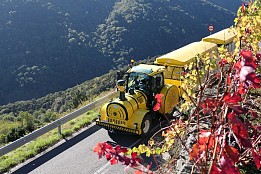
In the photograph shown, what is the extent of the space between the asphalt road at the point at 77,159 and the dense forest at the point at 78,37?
184 feet

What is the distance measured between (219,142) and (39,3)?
9269cm

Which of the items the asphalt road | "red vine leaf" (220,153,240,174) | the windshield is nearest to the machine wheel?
the asphalt road

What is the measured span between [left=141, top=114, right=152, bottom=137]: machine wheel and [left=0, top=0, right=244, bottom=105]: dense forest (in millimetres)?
56944

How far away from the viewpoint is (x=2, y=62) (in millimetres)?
71250

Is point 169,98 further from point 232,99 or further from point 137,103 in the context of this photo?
point 232,99

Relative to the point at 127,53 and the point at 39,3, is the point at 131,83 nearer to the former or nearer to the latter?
the point at 127,53

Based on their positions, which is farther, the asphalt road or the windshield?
the windshield

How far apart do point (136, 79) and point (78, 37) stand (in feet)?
241

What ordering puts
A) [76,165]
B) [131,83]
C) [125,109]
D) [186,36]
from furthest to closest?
[186,36] → [131,83] → [125,109] → [76,165]

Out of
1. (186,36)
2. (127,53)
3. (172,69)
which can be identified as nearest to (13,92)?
(127,53)

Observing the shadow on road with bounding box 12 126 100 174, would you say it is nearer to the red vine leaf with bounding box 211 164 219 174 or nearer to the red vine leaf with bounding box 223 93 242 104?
the red vine leaf with bounding box 211 164 219 174

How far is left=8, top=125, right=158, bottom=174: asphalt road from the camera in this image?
882 cm

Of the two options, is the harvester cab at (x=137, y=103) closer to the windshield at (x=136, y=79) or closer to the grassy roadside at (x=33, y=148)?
the windshield at (x=136, y=79)

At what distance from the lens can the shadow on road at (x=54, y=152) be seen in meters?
9.10
